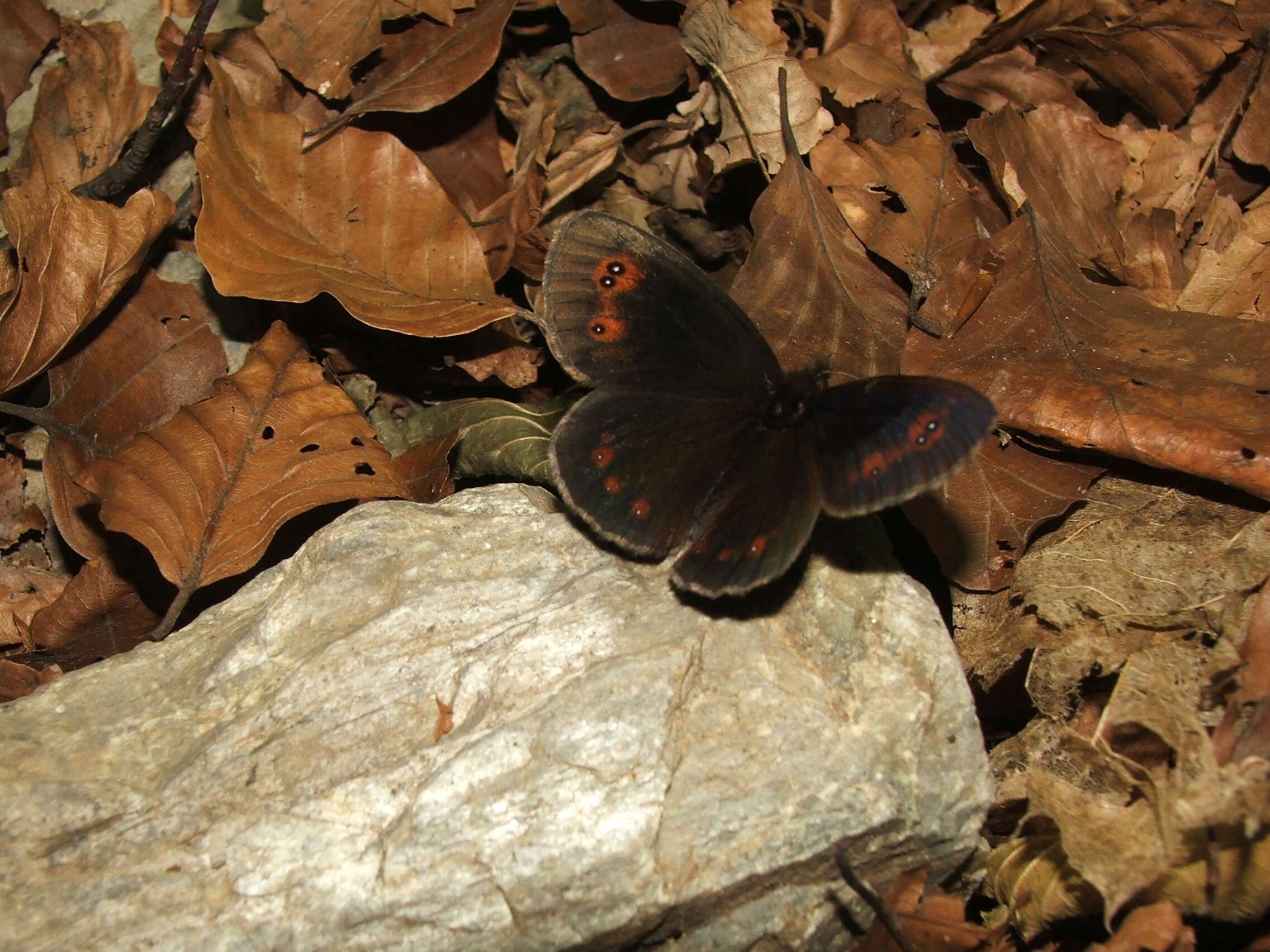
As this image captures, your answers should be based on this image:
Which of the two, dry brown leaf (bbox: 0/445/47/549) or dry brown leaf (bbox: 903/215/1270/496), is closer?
dry brown leaf (bbox: 903/215/1270/496)

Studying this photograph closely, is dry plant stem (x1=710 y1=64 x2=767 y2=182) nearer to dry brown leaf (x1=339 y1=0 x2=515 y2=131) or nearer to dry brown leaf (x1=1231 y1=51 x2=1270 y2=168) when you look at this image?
dry brown leaf (x1=339 y1=0 x2=515 y2=131)

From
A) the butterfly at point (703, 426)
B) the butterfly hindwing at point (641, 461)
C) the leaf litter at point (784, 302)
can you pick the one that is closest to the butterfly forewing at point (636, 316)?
the butterfly at point (703, 426)

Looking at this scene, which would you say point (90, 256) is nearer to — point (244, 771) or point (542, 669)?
point (244, 771)

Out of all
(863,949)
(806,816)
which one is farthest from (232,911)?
(863,949)

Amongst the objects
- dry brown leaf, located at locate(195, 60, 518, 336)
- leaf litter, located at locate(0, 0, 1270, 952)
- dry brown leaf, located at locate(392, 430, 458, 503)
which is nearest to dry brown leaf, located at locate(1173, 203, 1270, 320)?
leaf litter, located at locate(0, 0, 1270, 952)

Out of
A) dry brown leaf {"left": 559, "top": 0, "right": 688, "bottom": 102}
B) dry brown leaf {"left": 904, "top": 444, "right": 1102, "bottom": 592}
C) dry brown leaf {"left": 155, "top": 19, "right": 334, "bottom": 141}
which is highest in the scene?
dry brown leaf {"left": 155, "top": 19, "right": 334, "bottom": 141}

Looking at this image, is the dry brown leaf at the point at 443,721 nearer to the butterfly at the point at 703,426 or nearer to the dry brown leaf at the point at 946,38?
the butterfly at the point at 703,426

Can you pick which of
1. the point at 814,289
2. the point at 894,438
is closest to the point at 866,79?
the point at 814,289
